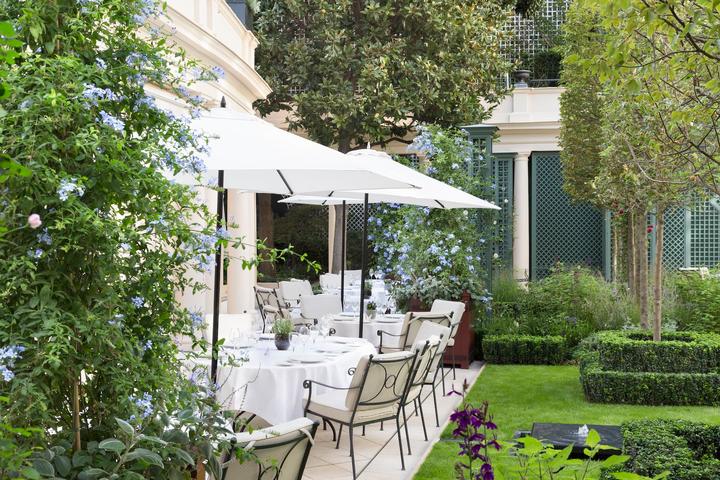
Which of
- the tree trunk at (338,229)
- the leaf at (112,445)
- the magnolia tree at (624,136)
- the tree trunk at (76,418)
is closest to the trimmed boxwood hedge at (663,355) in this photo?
the magnolia tree at (624,136)

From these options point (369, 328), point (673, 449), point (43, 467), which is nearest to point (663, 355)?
point (369, 328)

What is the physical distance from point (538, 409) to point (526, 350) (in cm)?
297

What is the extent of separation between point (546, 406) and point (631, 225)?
7.69m

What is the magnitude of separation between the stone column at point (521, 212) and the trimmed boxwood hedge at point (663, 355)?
38.4 ft

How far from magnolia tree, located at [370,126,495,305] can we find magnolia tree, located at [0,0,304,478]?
878 centimetres

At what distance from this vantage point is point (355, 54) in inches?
754

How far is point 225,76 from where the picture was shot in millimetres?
13188

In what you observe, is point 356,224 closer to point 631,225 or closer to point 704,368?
point 631,225

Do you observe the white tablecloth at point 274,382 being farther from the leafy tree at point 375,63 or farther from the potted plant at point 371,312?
the leafy tree at point 375,63

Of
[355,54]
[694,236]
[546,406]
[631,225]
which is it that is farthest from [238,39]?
[694,236]

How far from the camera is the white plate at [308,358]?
6414 mm

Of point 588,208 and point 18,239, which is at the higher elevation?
point 588,208

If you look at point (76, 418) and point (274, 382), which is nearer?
point (76, 418)

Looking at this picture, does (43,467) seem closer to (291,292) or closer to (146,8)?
(146,8)
